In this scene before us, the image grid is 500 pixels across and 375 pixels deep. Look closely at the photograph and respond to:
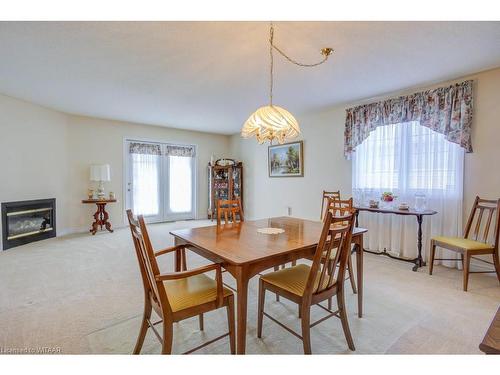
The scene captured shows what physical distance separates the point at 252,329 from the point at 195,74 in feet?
8.75

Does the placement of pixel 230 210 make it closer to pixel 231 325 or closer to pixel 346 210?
pixel 346 210

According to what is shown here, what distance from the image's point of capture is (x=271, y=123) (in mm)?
2098

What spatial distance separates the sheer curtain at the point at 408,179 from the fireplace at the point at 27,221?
5.25m

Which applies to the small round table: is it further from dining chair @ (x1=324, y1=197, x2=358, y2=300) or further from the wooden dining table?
dining chair @ (x1=324, y1=197, x2=358, y2=300)

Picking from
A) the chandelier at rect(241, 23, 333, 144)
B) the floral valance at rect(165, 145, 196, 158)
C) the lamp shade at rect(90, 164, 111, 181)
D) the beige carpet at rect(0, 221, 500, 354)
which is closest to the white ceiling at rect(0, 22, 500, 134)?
the chandelier at rect(241, 23, 333, 144)

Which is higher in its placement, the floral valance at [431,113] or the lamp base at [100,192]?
the floral valance at [431,113]

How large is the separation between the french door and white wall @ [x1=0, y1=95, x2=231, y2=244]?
206 mm

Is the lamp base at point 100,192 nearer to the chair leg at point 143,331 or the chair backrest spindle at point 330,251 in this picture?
the chair leg at point 143,331

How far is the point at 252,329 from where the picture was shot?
1870 mm

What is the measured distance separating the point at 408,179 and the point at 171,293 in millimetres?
3367

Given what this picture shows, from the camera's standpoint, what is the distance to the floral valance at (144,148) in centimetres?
560

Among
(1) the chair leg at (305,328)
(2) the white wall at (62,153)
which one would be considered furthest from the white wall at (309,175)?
(1) the chair leg at (305,328)
